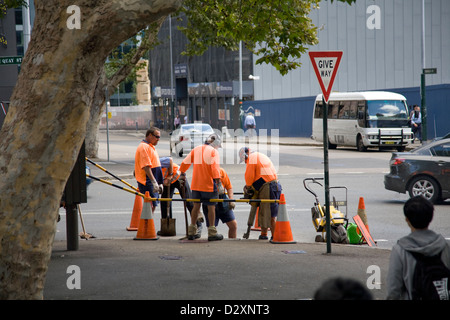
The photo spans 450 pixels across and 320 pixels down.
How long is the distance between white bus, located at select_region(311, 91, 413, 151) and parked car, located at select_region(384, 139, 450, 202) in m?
17.2

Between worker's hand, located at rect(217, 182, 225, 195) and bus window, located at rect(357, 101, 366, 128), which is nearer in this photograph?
worker's hand, located at rect(217, 182, 225, 195)

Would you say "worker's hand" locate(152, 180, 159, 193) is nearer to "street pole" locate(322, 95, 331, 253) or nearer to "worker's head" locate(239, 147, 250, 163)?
"worker's head" locate(239, 147, 250, 163)

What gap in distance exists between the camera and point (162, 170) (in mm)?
13266

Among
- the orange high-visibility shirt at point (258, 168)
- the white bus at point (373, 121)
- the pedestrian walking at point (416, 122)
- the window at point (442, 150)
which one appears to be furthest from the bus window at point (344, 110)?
the orange high-visibility shirt at point (258, 168)

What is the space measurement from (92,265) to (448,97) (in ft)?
103

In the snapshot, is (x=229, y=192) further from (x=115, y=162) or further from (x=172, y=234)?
(x=115, y=162)

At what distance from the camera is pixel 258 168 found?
1212 cm

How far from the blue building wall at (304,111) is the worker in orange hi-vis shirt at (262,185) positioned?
27816 mm

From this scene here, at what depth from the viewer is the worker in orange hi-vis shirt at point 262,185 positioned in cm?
1209

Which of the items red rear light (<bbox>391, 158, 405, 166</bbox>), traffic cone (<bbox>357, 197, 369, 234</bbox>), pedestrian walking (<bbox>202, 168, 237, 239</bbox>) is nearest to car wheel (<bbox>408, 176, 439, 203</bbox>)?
red rear light (<bbox>391, 158, 405, 166</bbox>)

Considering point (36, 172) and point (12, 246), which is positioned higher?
point (36, 172)

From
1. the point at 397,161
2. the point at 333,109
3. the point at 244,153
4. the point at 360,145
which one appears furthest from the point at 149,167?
the point at 333,109

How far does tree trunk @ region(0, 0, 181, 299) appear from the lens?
628cm
